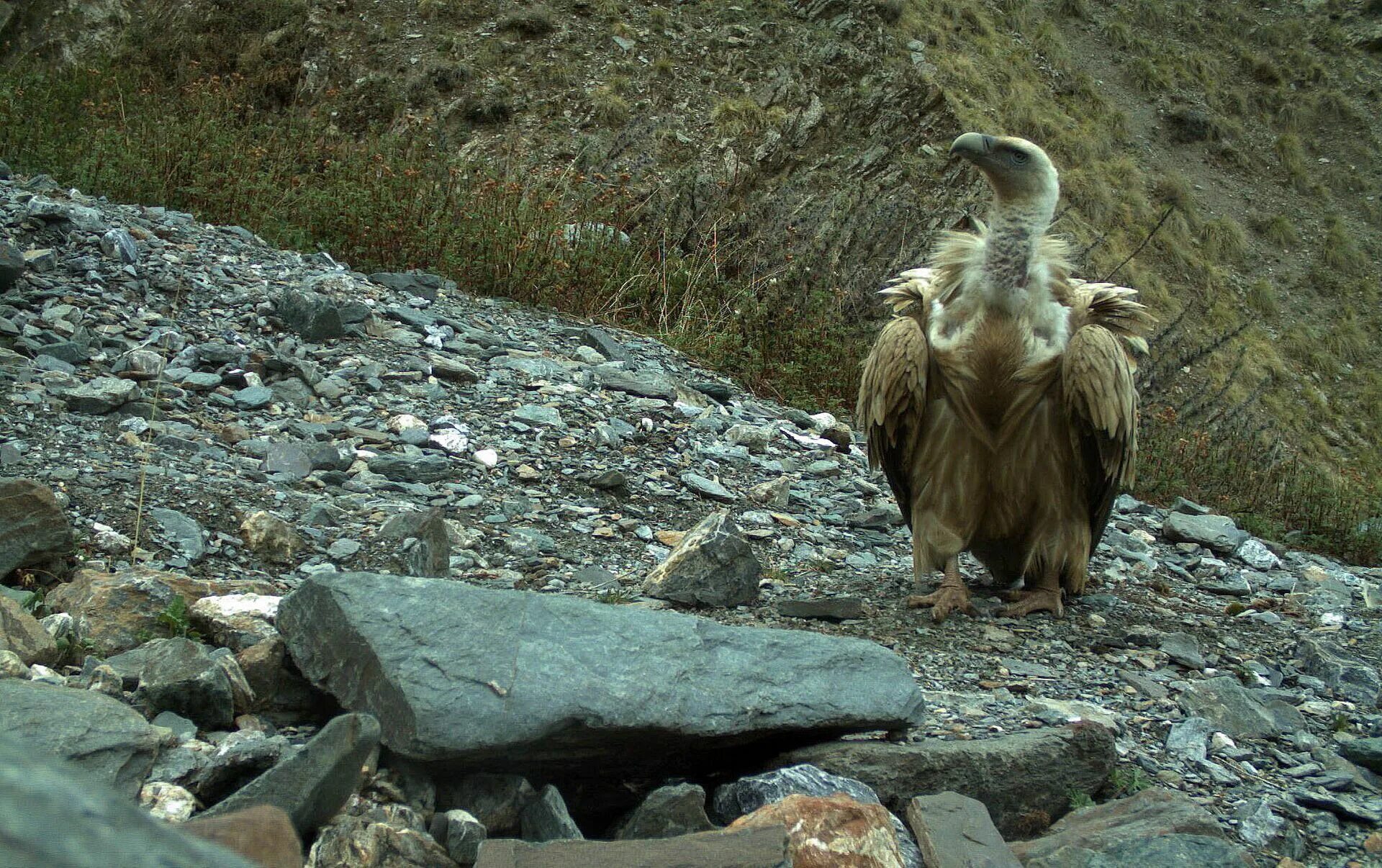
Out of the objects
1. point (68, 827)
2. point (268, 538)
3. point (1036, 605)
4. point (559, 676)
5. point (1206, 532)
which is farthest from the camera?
point (1206, 532)

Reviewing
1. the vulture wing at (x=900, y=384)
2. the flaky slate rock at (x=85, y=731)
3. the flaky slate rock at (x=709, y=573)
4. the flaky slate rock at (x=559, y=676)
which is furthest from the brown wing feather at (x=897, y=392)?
the flaky slate rock at (x=85, y=731)

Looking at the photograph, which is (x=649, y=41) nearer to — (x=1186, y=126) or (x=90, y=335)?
(x=90, y=335)

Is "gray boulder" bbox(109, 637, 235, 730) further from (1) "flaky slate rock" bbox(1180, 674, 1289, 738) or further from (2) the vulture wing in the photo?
(1) "flaky slate rock" bbox(1180, 674, 1289, 738)

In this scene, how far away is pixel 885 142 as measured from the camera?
1452 centimetres

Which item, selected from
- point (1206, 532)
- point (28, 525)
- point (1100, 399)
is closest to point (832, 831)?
point (1100, 399)

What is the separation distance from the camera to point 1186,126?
953 inches

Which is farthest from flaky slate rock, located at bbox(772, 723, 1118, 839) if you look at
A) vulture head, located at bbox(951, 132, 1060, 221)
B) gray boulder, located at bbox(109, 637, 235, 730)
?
vulture head, located at bbox(951, 132, 1060, 221)

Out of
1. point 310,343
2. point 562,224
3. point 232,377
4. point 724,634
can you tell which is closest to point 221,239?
point 310,343

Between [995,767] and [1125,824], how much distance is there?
1.04ft

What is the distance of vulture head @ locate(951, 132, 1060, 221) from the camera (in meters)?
4.21

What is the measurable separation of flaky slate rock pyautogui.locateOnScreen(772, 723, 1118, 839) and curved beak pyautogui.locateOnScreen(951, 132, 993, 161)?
207 centimetres

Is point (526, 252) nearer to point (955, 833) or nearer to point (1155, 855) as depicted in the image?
point (955, 833)

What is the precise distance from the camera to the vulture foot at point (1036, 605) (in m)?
4.56

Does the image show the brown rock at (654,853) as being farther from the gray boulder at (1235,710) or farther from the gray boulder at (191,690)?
the gray boulder at (1235,710)
